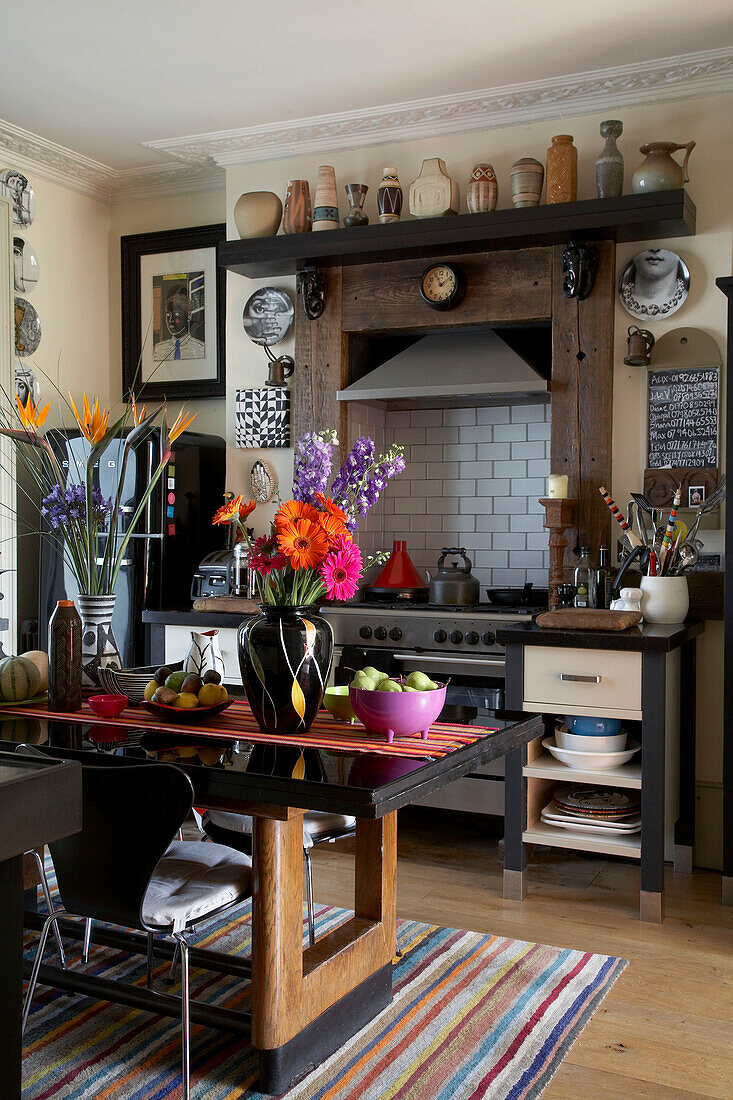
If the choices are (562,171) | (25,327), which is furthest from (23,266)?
(562,171)

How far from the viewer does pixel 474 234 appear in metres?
4.04

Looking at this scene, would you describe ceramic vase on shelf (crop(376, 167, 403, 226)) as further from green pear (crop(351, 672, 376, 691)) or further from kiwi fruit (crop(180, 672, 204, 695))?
green pear (crop(351, 672, 376, 691))

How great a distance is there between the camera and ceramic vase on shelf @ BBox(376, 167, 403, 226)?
427cm

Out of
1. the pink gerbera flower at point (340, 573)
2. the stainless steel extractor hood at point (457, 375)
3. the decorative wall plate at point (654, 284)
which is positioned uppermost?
the decorative wall plate at point (654, 284)

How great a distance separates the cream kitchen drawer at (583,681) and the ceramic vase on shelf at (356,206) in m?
2.04

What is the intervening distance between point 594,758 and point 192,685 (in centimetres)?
154

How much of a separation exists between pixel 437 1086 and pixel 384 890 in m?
0.45

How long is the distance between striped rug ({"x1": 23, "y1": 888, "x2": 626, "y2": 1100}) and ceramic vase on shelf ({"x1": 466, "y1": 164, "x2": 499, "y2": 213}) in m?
2.80

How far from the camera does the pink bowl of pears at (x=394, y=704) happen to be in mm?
2109

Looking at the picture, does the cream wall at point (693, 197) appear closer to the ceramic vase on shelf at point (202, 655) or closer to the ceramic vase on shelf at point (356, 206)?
the ceramic vase on shelf at point (356, 206)

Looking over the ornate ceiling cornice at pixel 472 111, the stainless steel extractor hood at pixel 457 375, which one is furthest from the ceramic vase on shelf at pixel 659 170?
the stainless steel extractor hood at pixel 457 375

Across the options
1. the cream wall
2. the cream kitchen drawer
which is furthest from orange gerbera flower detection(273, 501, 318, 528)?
the cream wall

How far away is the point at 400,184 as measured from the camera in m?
4.42

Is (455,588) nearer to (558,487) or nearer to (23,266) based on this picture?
(558,487)
